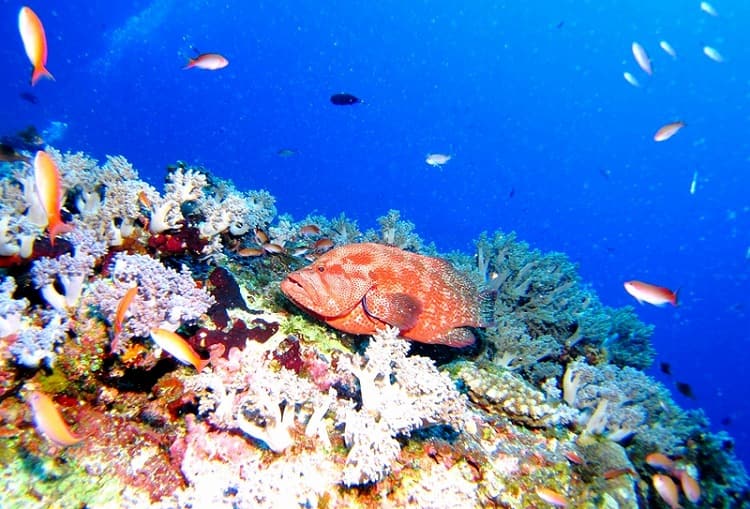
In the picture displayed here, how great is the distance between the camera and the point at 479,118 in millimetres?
→ 134125

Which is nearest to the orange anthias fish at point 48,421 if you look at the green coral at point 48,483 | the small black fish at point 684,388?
the green coral at point 48,483

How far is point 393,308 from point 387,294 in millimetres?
226

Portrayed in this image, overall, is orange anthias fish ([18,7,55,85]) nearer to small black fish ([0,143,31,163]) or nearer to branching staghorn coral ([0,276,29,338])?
branching staghorn coral ([0,276,29,338])

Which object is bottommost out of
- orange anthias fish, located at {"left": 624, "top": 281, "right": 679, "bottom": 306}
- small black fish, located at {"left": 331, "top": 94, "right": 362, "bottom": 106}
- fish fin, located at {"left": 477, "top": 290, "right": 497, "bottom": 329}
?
fish fin, located at {"left": 477, "top": 290, "right": 497, "bottom": 329}

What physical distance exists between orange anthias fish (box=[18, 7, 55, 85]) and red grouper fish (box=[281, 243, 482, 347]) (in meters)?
2.63

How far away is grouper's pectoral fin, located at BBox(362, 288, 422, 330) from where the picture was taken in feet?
12.3

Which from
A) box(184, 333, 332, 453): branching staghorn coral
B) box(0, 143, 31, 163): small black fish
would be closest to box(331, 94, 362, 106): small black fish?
box(0, 143, 31, 163): small black fish

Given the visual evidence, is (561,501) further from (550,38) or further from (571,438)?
(550,38)

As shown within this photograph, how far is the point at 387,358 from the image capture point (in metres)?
3.12

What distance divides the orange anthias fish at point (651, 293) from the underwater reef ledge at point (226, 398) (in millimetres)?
1472

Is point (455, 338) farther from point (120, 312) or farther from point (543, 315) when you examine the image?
point (120, 312)

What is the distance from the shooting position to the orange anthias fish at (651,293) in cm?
538

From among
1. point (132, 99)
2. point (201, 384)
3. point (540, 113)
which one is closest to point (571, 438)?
point (201, 384)

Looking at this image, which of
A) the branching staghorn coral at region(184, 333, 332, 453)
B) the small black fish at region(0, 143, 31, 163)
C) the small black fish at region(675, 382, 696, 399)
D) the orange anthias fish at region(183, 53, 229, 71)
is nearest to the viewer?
the branching staghorn coral at region(184, 333, 332, 453)
